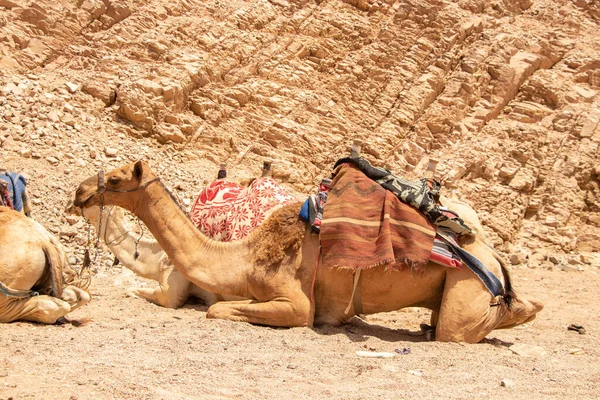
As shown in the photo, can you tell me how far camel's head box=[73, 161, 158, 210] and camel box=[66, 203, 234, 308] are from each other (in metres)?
0.39

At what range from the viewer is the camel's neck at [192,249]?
20.7ft

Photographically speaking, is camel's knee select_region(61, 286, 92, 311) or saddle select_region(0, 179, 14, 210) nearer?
camel's knee select_region(61, 286, 92, 311)

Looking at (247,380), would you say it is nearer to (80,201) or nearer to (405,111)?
(80,201)

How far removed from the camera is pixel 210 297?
7.04 metres

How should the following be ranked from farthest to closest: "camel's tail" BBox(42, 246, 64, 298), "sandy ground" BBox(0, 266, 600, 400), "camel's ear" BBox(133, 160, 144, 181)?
1. "camel's ear" BBox(133, 160, 144, 181)
2. "camel's tail" BBox(42, 246, 64, 298)
3. "sandy ground" BBox(0, 266, 600, 400)

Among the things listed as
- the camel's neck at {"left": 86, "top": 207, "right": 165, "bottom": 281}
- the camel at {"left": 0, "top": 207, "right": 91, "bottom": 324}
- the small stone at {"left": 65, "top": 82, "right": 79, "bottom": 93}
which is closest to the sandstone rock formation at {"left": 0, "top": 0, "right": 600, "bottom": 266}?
the small stone at {"left": 65, "top": 82, "right": 79, "bottom": 93}

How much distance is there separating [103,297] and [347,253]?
297 cm

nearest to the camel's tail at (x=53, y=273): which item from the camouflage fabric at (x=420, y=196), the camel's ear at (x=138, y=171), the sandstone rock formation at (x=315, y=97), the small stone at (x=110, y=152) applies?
the camel's ear at (x=138, y=171)

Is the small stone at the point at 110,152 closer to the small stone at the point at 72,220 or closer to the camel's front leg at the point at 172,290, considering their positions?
the small stone at the point at 72,220

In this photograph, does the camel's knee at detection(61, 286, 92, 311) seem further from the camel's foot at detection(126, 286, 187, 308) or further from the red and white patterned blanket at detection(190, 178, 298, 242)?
the red and white patterned blanket at detection(190, 178, 298, 242)

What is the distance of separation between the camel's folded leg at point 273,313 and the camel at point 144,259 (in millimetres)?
866

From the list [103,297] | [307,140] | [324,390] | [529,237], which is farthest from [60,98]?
[324,390]

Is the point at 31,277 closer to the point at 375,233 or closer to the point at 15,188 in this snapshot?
the point at 15,188

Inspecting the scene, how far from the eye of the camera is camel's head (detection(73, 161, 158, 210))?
6570mm
